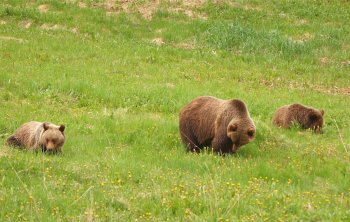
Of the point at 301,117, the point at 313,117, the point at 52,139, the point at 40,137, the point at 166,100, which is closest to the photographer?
the point at 52,139

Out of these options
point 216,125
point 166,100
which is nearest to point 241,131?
point 216,125

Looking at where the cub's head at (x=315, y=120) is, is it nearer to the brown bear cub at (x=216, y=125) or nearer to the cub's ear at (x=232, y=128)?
the brown bear cub at (x=216, y=125)

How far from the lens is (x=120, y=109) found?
15.1 metres

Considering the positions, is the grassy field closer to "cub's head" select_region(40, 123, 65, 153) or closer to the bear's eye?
"cub's head" select_region(40, 123, 65, 153)

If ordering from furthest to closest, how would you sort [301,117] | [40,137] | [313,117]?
[301,117] < [313,117] < [40,137]

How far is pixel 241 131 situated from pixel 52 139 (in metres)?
3.33

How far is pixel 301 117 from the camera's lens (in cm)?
1449

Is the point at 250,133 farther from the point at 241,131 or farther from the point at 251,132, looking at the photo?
the point at 241,131

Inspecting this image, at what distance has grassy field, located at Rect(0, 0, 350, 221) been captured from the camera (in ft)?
24.5

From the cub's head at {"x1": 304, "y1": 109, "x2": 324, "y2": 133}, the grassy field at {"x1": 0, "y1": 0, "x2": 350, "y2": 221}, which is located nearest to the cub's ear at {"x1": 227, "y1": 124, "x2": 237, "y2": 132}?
the grassy field at {"x1": 0, "y1": 0, "x2": 350, "y2": 221}

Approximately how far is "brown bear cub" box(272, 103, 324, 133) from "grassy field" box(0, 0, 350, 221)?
0.81 ft

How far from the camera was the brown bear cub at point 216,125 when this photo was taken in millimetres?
10797

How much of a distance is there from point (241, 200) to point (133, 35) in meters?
18.3

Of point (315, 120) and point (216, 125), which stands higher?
point (216, 125)
